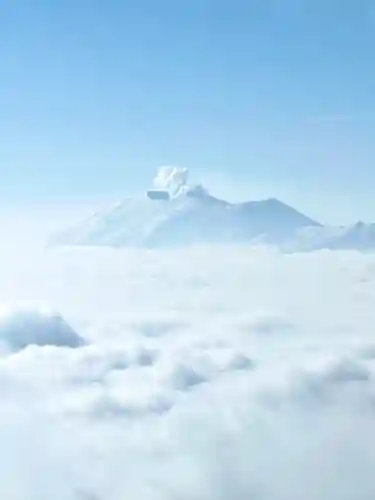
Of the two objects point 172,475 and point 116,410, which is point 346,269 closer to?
point 172,475

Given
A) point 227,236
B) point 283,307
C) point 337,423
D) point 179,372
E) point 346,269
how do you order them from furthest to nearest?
point 227,236 → point 179,372 → point 337,423 → point 346,269 → point 283,307

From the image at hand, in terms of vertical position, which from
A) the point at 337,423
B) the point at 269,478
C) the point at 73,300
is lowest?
the point at 269,478

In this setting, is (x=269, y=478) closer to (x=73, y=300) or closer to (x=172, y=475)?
(x=172, y=475)

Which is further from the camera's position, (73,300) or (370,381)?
(370,381)

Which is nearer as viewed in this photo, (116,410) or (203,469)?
(203,469)

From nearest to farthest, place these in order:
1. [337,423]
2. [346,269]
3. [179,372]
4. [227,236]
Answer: [346,269] < [337,423] < [179,372] < [227,236]

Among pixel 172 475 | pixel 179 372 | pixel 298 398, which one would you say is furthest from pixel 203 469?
pixel 298 398

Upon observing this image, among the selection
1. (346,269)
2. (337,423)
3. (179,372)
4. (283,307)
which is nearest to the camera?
(283,307)

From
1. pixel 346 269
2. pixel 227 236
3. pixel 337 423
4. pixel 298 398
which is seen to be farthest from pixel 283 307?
pixel 227 236

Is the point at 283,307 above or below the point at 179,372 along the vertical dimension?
above
